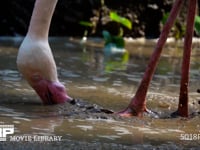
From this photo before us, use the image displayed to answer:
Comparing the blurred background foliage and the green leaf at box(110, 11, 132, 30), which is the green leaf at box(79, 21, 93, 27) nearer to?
the blurred background foliage

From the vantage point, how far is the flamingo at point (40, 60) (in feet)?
9.79

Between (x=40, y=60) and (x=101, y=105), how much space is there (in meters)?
0.40

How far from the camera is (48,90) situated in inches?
119

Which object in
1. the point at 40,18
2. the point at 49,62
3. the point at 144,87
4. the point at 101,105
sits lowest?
the point at 101,105

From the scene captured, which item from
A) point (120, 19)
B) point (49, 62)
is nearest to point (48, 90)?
point (49, 62)

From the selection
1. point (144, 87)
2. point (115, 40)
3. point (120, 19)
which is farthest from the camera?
point (120, 19)

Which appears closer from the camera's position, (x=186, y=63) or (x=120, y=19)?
(x=186, y=63)

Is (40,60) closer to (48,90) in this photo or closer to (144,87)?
(48,90)

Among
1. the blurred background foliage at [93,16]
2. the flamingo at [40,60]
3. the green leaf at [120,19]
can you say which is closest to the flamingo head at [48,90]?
the flamingo at [40,60]

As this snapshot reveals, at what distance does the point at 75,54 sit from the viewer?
5301mm

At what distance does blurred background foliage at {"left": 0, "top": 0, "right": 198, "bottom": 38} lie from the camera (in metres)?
6.41

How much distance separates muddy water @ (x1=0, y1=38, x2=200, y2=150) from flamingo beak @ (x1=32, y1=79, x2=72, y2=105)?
5cm

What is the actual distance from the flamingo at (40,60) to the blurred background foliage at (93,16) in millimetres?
3296

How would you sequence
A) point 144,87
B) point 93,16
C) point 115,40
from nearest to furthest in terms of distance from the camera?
point 144,87 → point 115,40 → point 93,16
